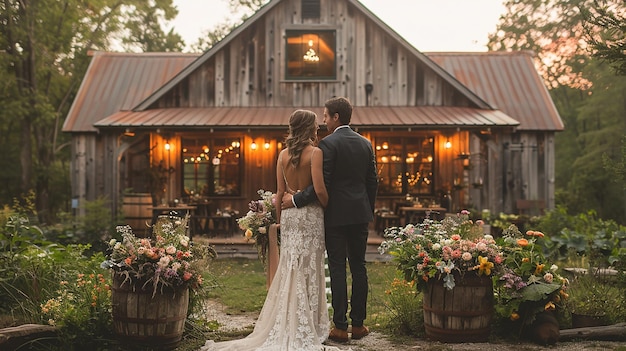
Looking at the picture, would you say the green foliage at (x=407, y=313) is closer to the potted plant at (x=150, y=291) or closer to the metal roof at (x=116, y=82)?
the potted plant at (x=150, y=291)

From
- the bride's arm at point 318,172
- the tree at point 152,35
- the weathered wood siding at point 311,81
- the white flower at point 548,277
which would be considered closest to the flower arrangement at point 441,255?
the white flower at point 548,277

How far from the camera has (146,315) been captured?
5250 mm

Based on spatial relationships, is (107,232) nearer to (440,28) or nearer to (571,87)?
(440,28)

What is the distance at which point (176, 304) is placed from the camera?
17.6 ft

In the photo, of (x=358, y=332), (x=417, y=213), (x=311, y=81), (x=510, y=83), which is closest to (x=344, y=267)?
(x=358, y=332)

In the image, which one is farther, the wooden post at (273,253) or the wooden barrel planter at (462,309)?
the wooden post at (273,253)

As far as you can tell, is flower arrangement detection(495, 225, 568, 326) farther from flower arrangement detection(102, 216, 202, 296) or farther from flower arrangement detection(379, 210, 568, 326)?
flower arrangement detection(102, 216, 202, 296)

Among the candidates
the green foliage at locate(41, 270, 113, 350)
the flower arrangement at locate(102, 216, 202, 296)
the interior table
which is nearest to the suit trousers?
the flower arrangement at locate(102, 216, 202, 296)

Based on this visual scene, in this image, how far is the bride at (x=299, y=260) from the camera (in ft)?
18.1

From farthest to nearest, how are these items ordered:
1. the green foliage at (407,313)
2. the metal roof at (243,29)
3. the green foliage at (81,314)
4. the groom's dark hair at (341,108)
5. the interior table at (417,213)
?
the metal roof at (243,29) → the interior table at (417,213) → the green foliage at (407,313) → the groom's dark hair at (341,108) → the green foliage at (81,314)

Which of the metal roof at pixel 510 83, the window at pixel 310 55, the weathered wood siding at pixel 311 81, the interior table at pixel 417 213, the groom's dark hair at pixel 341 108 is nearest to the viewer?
the groom's dark hair at pixel 341 108

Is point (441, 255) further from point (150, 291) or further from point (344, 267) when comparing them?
point (150, 291)

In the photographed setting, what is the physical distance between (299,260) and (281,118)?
27.1 feet

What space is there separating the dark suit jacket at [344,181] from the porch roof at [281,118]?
23.7ft
